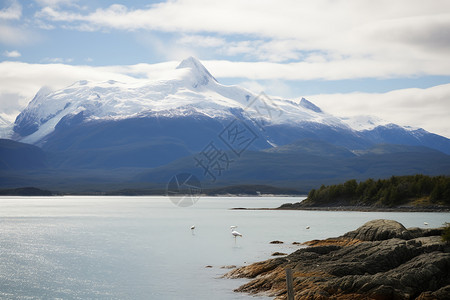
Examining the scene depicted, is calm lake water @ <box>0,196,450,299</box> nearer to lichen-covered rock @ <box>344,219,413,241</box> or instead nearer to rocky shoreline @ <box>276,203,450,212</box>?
lichen-covered rock @ <box>344,219,413,241</box>

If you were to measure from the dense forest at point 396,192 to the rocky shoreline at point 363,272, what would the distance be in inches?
3025

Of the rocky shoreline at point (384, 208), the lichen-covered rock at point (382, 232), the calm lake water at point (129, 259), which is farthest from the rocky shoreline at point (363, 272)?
the rocky shoreline at point (384, 208)

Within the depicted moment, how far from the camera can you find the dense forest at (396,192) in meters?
112

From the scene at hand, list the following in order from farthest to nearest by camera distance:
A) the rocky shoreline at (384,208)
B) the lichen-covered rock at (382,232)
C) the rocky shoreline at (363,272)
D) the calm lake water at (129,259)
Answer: the rocky shoreline at (384,208) → the lichen-covered rock at (382,232) → the calm lake water at (129,259) → the rocky shoreline at (363,272)

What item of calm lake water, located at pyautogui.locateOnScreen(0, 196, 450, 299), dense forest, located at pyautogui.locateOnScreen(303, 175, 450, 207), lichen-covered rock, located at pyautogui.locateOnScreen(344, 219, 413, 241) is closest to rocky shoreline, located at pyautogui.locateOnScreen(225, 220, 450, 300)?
lichen-covered rock, located at pyautogui.locateOnScreen(344, 219, 413, 241)

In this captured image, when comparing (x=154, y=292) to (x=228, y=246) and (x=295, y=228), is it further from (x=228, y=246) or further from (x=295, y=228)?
(x=295, y=228)

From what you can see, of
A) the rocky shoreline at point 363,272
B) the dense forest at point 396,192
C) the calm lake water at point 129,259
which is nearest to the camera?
the rocky shoreline at point 363,272

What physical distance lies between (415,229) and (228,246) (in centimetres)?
2105

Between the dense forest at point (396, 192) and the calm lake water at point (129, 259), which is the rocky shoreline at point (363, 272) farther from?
the dense forest at point (396, 192)

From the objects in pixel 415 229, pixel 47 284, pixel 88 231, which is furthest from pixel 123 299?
pixel 88 231

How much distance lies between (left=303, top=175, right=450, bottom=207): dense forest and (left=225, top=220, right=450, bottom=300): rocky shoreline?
76845 millimetres

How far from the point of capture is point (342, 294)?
26.8 metres

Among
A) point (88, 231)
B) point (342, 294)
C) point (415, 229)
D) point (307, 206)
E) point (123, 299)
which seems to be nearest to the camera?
point (342, 294)

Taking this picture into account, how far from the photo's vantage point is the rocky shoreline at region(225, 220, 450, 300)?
26.8 meters
